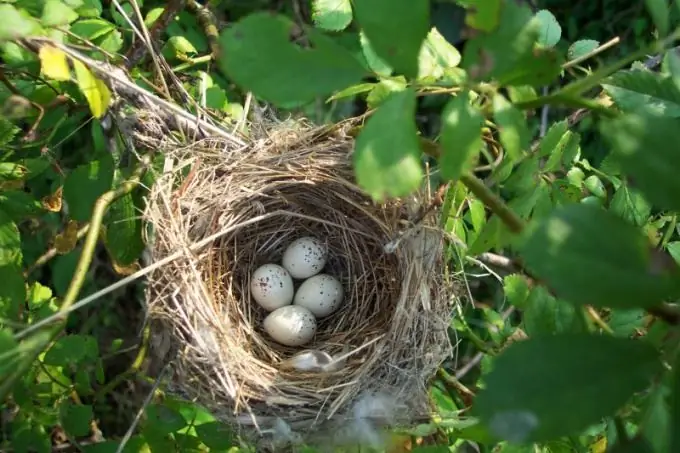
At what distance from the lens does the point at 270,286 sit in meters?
1.41

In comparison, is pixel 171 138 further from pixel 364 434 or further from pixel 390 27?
pixel 390 27

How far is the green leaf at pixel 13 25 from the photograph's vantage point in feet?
2.65

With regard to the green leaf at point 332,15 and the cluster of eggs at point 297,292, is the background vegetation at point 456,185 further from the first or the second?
the cluster of eggs at point 297,292

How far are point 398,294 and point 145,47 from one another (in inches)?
22.1

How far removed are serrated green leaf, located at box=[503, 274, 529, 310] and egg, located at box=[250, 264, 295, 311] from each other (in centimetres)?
54

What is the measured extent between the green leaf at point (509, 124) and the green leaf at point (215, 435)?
0.63 metres

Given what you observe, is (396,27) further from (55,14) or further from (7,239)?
(7,239)

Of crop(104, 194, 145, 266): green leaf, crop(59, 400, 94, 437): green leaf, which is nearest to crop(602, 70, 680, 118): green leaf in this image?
A: crop(104, 194, 145, 266): green leaf

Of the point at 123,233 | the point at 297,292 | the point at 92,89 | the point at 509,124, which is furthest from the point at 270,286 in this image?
the point at 509,124

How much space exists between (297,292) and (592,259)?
3.37 ft

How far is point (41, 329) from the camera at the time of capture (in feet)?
2.99

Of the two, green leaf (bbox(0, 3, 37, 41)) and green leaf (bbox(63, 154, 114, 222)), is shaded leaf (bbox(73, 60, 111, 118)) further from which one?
green leaf (bbox(63, 154, 114, 222))

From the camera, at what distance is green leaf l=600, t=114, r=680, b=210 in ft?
1.61

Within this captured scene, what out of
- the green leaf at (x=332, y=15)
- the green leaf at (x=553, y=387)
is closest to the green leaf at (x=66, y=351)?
the green leaf at (x=332, y=15)
